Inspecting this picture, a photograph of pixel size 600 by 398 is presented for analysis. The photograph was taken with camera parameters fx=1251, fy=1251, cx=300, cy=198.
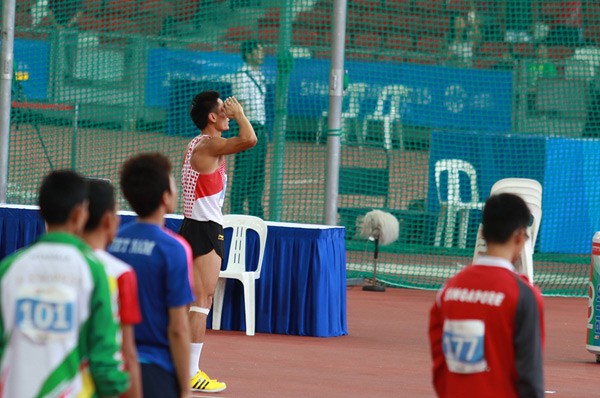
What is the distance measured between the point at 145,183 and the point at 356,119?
10.9 meters

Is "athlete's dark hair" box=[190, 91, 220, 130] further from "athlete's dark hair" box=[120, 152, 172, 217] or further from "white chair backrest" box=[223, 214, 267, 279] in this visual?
"athlete's dark hair" box=[120, 152, 172, 217]

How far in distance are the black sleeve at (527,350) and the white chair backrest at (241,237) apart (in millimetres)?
6586

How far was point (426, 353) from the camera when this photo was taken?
33.7 feet

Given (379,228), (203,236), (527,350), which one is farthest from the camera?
(379,228)

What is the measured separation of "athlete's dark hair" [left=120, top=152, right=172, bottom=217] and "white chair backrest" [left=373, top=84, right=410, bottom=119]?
35.8 feet

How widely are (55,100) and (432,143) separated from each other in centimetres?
468

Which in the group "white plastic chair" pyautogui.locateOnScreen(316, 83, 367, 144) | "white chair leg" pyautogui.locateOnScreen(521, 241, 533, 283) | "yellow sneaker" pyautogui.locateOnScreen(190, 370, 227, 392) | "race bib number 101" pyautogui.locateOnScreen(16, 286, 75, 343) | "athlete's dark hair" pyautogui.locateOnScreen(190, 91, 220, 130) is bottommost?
"yellow sneaker" pyautogui.locateOnScreen(190, 370, 227, 392)

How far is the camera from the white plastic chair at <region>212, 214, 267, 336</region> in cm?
1080

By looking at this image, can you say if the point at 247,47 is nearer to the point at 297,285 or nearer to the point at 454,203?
the point at 454,203

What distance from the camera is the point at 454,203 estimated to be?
15086 millimetres

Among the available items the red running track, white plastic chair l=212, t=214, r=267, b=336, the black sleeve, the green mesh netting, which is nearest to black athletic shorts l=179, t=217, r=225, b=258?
the red running track

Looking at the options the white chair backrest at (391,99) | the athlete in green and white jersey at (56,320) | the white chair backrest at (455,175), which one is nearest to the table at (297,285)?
the white chair backrest at (455,175)

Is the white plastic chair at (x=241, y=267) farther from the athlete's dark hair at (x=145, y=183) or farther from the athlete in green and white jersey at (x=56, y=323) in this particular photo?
the athlete in green and white jersey at (x=56, y=323)

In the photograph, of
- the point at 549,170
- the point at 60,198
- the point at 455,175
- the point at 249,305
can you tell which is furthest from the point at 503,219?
the point at 549,170
